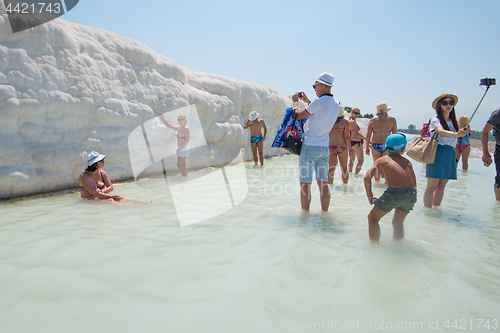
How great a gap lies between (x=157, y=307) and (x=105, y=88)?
540cm

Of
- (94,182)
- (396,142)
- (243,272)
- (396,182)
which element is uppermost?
(396,142)

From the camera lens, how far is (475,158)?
1364 centimetres

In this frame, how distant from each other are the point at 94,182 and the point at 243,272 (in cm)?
308

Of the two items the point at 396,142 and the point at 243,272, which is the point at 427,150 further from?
the point at 243,272

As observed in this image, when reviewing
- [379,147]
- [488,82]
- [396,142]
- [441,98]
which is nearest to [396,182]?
→ [396,142]

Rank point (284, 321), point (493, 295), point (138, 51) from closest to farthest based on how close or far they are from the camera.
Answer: point (284, 321)
point (493, 295)
point (138, 51)

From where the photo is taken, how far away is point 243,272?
216cm

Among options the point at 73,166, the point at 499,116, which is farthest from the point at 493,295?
the point at 73,166

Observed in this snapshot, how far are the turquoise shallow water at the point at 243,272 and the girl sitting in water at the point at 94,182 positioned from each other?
15.2 inches

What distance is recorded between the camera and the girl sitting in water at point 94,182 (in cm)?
404

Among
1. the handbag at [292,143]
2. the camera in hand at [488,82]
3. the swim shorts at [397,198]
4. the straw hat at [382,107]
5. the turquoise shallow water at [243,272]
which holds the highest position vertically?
the camera in hand at [488,82]

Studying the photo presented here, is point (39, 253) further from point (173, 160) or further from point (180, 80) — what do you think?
point (180, 80)

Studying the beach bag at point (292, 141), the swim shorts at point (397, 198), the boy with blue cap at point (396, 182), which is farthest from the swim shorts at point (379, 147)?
the swim shorts at point (397, 198)

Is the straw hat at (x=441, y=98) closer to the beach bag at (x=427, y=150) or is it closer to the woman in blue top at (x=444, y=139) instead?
the woman in blue top at (x=444, y=139)
